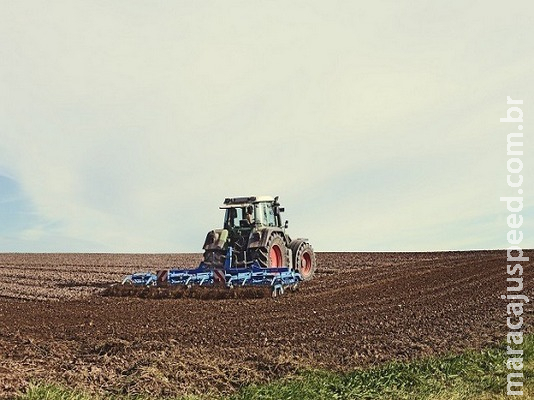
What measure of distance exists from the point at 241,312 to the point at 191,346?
373 centimetres

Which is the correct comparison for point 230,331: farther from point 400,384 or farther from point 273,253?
point 273,253

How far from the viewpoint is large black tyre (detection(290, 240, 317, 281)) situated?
1866 cm

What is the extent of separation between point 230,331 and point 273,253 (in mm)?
7676

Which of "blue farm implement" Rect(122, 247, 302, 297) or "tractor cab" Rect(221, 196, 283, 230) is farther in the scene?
"tractor cab" Rect(221, 196, 283, 230)

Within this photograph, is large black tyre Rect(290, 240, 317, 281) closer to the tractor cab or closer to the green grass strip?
the tractor cab

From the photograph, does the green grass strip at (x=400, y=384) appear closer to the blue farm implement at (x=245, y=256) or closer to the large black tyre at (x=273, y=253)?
the blue farm implement at (x=245, y=256)

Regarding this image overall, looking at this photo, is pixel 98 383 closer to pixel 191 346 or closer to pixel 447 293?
pixel 191 346

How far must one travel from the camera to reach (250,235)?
1733 cm

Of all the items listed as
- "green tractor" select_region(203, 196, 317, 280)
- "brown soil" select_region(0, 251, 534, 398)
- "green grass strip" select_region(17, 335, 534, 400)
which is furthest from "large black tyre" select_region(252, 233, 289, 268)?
"green grass strip" select_region(17, 335, 534, 400)

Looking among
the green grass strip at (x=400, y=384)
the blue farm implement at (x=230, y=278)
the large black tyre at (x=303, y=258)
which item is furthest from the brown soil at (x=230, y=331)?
the large black tyre at (x=303, y=258)

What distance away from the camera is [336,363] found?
7832mm

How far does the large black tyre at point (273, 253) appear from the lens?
16938 mm

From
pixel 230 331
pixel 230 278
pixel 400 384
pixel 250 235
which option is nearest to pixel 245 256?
pixel 250 235

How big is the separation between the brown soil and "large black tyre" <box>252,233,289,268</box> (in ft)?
3.31
